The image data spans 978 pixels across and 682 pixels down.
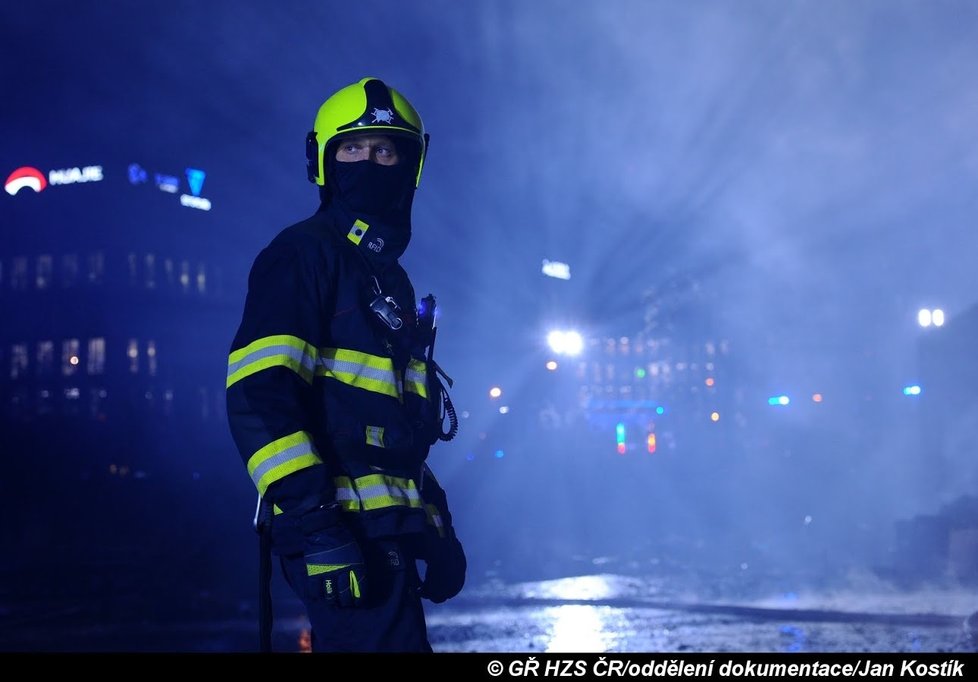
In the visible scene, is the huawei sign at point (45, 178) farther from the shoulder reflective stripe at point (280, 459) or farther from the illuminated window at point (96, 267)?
the shoulder reflective stripe at point (280, 459)

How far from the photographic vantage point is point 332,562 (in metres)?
2.67

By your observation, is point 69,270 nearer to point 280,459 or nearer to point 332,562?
point 280,459

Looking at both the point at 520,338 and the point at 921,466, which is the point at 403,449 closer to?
the point at 921,466

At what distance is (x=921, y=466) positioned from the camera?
32656 millimetres

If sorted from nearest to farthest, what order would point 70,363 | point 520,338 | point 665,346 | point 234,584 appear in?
point 234,584
point 70,363
point 520,338
point 665,346

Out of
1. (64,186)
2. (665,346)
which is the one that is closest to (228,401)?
(64,186)

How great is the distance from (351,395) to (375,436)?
0.54 feet

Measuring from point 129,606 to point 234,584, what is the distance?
1.96 metres

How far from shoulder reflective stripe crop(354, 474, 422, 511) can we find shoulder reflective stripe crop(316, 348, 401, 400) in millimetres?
301

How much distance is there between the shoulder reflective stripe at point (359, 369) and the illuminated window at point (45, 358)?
186 feet

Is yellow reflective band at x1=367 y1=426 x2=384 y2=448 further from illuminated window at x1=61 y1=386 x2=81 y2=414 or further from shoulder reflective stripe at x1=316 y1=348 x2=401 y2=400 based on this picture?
illuminated window at x1=61 y1=386 x2=81 y2=414

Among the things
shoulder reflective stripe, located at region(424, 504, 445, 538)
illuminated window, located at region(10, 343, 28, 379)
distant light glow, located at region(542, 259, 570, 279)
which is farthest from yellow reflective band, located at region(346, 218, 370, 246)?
distant light glow, located at region(542, 259, 570, 279)

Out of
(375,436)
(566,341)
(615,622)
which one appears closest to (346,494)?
(375,436)

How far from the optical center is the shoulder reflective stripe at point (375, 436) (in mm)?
2980
